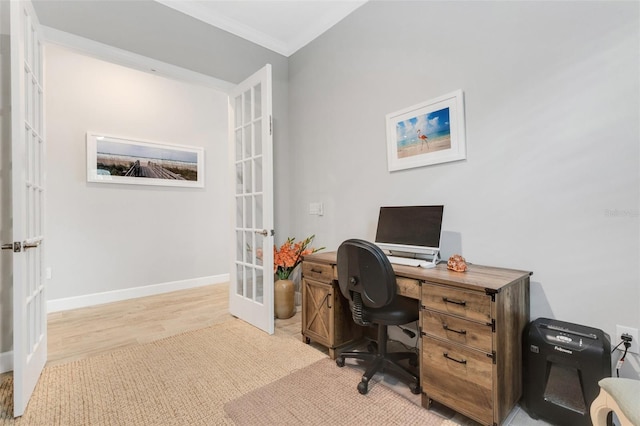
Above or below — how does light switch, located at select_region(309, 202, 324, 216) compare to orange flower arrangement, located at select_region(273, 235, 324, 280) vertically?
above

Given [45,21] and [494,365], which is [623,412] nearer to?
[494,365]

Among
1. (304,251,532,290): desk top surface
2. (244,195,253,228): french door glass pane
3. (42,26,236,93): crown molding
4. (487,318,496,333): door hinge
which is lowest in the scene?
(487,318,496,333): door hinge

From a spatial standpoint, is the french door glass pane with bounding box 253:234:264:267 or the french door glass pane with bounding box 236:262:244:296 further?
the french door glass pane with bounding box 236:262:244:296

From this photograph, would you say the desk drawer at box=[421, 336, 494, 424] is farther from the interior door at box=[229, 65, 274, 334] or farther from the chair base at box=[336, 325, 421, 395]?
the interior door at box=[229, 65, 274, 334]

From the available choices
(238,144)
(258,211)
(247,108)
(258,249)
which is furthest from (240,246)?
(247,108)

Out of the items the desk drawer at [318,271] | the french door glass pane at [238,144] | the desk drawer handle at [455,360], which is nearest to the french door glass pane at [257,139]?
the french door glass pane at [238,144]

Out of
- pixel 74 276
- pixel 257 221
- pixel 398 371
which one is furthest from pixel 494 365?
pixel 74 276

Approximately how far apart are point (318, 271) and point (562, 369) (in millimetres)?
1495

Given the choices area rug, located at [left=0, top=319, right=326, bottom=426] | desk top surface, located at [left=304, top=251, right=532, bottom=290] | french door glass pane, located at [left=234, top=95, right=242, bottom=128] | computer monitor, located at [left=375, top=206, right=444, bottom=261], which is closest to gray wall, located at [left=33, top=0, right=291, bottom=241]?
french door glass pane, located at [left=234, top=95, right=242, bottom=128]

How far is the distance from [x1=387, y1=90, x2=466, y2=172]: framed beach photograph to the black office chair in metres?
0.89

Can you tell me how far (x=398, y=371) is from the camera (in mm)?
1799

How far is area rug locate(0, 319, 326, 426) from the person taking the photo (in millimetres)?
1558

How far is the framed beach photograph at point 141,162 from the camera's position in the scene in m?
3.49

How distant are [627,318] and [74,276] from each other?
15.3 feet
